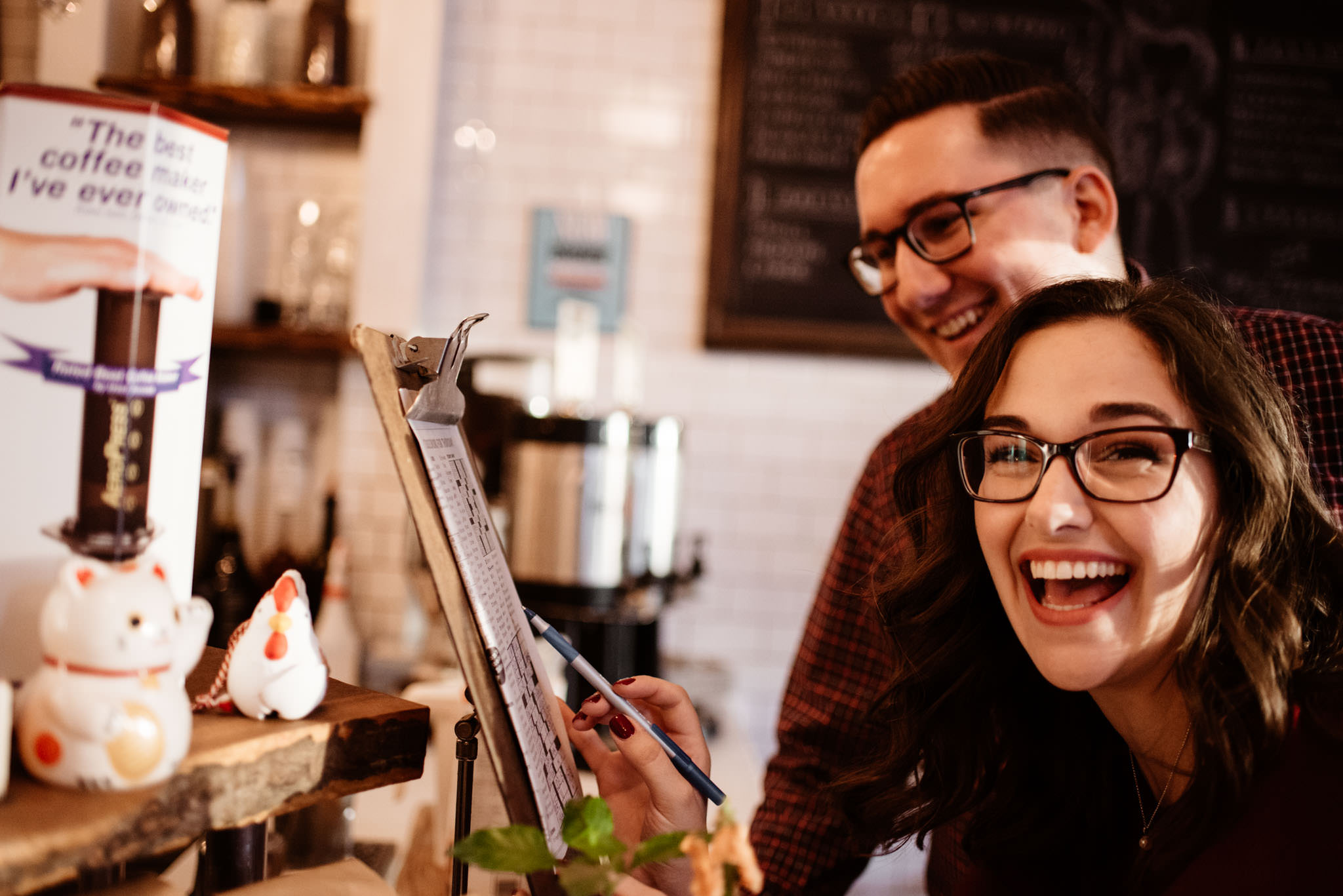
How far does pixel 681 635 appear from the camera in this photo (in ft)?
9.16

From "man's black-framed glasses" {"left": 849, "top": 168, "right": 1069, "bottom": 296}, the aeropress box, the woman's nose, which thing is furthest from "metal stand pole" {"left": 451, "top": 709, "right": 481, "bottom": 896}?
"man's black-framed glasses" {"left": 849, "top": 168, "right": 1069, "bottom": 296}

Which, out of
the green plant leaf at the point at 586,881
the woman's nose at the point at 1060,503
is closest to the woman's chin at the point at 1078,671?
the woman's nose at the point at 1060,503

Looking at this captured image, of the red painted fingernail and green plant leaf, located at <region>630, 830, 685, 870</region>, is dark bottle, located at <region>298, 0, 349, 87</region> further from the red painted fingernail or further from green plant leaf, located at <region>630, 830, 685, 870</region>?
green plant leaf, located at <region>630, 830, 685, 870</region>

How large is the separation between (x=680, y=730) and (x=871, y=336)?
77.2 inches

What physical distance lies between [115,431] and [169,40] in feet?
8.15

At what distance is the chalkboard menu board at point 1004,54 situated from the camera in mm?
2762

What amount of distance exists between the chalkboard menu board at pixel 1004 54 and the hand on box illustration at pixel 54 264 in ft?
7.51

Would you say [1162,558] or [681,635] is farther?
[681,635]

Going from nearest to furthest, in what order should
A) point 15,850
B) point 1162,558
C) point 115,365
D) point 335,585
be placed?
point 15,850 < point 115,365 < point 1162,558 < point 335,585

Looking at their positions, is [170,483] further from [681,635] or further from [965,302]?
[681,635]

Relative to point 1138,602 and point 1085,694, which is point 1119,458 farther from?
point 1085,694

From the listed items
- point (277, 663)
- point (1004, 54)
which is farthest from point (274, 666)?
point (1004, 54)

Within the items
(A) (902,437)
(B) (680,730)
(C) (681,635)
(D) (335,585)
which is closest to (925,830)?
(B) (680,730)

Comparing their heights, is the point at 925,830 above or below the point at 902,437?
below
